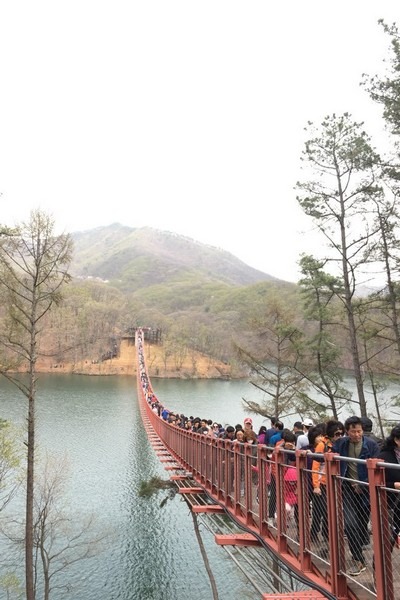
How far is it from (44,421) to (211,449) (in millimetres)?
30417

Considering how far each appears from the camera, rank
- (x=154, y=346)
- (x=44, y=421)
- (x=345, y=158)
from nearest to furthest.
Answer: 1. (x=345, y=158)
2. (x=44, y=421)
3. (x=154, y=346)

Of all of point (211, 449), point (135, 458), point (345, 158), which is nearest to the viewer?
point (211, 449)

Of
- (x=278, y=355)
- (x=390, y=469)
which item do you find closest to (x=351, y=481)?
(x=390, y=469)

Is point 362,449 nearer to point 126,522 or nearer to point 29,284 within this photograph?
point 29,284

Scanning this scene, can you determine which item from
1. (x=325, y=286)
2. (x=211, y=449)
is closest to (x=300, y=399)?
(x=325, y=286)

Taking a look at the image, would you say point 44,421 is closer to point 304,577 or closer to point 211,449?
point 211,449

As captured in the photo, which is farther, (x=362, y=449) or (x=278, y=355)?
(x=278, y=355)

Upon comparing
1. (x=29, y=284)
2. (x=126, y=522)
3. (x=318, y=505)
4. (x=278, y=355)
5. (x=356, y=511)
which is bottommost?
(x=126, y=522)

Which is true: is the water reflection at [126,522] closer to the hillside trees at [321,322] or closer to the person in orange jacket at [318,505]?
the hillside trees at [321,322]

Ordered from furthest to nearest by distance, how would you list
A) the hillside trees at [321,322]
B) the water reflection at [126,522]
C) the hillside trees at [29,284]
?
the hillside trees at [321,322], the water reflection at [126,522], the hillside trees at [29,284]

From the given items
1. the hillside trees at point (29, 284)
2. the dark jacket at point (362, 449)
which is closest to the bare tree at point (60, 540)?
the hillside trees at point (29, 284)

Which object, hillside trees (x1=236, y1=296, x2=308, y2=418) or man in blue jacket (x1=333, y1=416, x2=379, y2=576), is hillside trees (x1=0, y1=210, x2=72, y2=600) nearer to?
man in blue jacket (x1=333, y1=416, x2=379, y2=576)

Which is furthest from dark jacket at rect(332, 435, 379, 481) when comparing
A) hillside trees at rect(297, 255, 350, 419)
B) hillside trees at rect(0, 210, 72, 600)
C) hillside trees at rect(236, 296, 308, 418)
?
hillside trees at rect(236, 296, 308, 418)

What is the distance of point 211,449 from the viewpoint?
8180 mm
